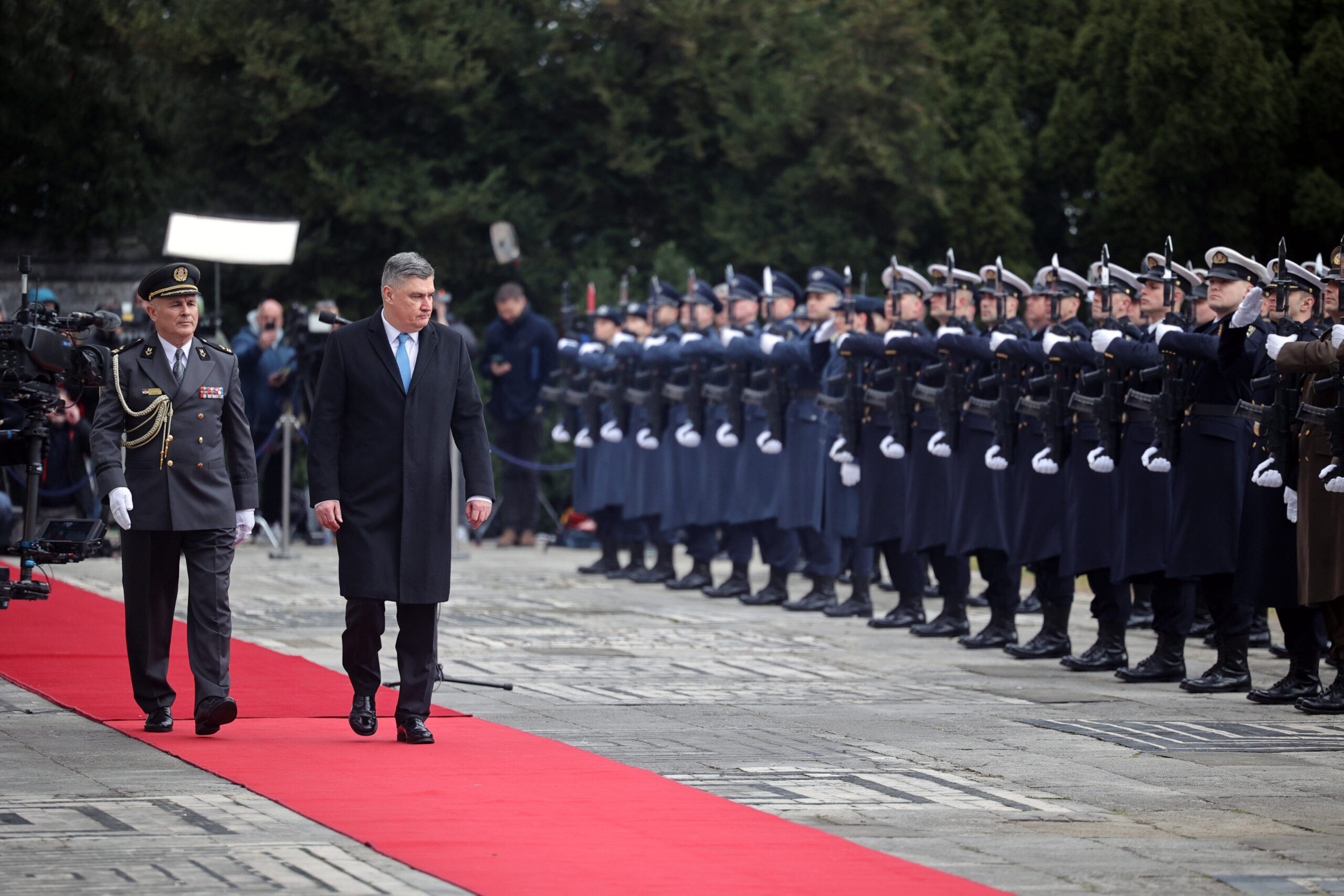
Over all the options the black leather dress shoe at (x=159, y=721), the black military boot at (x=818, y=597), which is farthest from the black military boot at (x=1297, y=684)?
the black leather dress shoe at (x=159, y=721)

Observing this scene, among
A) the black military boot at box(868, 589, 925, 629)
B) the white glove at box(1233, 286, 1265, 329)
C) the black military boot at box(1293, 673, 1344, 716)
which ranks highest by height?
the white glove at box(1233, 286, 1265, 329)

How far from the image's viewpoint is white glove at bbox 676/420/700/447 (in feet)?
52.3

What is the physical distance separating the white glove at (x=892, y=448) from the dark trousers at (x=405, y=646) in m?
5.40

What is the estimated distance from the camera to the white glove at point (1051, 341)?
11.6m

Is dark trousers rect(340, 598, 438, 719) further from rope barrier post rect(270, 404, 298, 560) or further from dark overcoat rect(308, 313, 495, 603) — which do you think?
rope barrier post rect(270, 404, 298, 560)

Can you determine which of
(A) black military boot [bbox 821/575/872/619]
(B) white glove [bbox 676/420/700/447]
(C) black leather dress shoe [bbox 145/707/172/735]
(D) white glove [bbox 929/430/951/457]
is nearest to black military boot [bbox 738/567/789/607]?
(A) black military boot [bbox 821/575/872/619]

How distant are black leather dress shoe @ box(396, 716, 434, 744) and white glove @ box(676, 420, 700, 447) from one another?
7792 millimetres

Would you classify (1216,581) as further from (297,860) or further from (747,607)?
(297,860)

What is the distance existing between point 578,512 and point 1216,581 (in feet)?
25.8

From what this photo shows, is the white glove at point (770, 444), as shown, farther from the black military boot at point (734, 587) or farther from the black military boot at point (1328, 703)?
the black military boot at point (1328, 703)

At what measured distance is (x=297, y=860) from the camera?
233 inches

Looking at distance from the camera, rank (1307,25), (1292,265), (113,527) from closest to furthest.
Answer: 1. (1292,265)
2. (113,527)
3. (1307,25)

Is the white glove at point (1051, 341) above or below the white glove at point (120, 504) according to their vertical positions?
above

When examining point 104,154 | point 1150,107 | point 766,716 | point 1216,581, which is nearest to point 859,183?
point 1150,107
